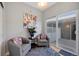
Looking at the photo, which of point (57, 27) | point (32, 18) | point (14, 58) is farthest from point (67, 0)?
point (14, 58)

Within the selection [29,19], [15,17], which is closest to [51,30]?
[29,19]

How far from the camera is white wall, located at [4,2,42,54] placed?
88.7 inches

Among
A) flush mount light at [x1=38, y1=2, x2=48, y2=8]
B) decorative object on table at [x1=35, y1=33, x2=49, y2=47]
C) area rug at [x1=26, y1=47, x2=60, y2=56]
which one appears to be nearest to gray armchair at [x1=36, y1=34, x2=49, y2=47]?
decorative object on table at [x1=35, y1=33, x2=49, y2=47]

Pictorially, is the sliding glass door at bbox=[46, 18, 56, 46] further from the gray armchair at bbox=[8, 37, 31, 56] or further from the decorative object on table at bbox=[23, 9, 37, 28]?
the gray armchair at bbox=[8, 37, 31, 56]

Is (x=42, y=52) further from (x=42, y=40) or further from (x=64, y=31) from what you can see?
(x=64, y=31)

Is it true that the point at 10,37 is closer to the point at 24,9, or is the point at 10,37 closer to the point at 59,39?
the point at 24,9

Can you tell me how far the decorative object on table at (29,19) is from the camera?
2.34 metres

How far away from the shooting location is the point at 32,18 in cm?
237

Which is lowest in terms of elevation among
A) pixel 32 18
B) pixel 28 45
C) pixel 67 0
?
pixel 28 45

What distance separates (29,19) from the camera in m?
2.38

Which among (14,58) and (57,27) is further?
(57,27)

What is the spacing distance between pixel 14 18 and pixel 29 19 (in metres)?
0.31

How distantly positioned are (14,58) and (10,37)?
1.42 ft

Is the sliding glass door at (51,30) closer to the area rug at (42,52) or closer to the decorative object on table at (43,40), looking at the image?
the decorative object on table at (43,40)
